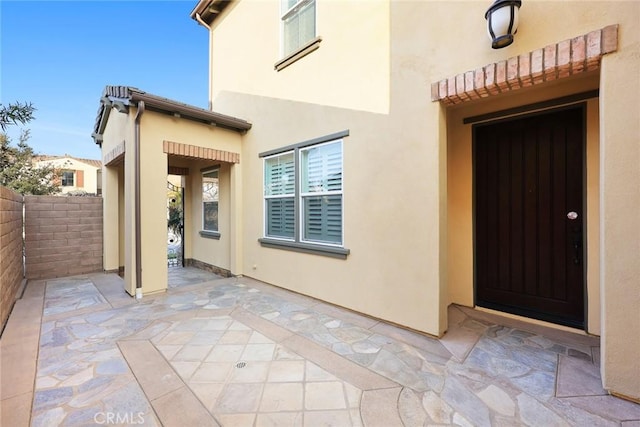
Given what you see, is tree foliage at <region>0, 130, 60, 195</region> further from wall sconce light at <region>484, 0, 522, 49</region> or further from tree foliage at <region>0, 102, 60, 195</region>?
wall sconce light at <region>484, 0, 522, 49</region>

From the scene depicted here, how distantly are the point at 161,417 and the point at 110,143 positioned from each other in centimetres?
620

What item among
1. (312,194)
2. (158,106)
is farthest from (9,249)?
(312,194)

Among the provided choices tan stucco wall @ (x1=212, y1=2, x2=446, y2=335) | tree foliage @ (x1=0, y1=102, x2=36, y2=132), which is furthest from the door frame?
tree foliage @ (x1=0, y1=102, x2=36, y2=132)

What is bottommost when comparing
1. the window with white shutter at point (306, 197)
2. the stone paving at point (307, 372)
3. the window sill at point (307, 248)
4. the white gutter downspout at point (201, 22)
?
the stone paving at point (307, 372)

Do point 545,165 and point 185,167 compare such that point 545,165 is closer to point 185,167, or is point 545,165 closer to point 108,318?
point 108,318

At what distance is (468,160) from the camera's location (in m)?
4.17

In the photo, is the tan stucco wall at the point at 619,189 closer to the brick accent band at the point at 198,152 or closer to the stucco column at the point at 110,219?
the brick accent band at the point at 198,152

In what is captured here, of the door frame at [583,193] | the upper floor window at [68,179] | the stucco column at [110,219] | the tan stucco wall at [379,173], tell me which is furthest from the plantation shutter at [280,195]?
the upper floor window at [68,179]

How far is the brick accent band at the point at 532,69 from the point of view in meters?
2.25

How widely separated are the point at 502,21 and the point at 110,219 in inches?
324

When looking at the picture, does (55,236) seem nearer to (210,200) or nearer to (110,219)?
(110,219)

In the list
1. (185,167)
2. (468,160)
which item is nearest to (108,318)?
(185,167)

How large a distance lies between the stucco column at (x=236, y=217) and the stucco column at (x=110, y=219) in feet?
10.1

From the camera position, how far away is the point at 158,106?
4801 millimetres
